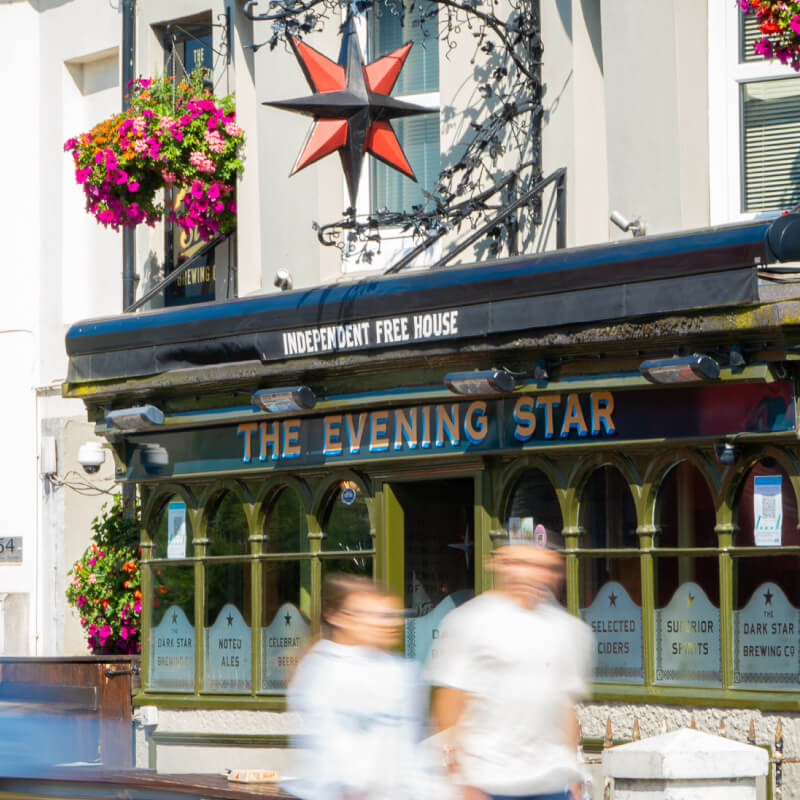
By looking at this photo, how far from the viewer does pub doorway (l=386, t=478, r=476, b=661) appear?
1441 centimetres

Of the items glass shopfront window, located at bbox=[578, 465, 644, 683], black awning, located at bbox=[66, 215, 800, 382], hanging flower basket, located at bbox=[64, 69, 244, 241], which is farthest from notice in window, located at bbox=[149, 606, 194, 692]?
glass shopfront window, located at bbox=[578, 465, 644, 683]

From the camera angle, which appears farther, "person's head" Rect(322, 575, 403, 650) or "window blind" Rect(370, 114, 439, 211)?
"window blind" Rect(370, 114, 439, 211)

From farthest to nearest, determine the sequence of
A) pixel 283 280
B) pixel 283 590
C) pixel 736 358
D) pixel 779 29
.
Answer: pixel 283 280
pixel 283 590
pixel 736 358
pixel 779 29

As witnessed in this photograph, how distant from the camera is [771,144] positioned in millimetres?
13055

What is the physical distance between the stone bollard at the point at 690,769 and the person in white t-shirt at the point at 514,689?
8.34ft

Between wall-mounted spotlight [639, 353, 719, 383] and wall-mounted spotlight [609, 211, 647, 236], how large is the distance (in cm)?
128

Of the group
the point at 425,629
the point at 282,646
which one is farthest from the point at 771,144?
the point at 282,646

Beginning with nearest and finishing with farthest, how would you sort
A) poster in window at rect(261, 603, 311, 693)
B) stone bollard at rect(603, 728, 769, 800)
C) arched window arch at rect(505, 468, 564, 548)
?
stone bollard at rect(603, 728, 769, 800) < arched window arch at rect(505, 468, 564, 548) < poster in window at rect(261, 603, 311, 693)

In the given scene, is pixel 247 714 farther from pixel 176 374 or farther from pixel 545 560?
pixel 545 560

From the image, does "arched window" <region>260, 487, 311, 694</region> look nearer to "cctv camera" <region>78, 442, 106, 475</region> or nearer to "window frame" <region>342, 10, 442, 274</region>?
"window frame" <region>342, 10, 442, 274</region>

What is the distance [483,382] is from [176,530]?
428 cm

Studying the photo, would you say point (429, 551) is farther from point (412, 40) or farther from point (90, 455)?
point (412, 40)

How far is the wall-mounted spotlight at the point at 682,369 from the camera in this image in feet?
38.8

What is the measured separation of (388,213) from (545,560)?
7.17 metres
